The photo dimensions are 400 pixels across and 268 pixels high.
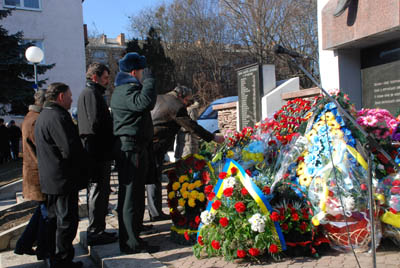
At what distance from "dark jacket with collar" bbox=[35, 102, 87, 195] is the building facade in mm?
18163

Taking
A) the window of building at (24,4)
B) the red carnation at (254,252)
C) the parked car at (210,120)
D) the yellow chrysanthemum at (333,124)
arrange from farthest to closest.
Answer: the window of building at (24,4) < the parked car at (210,120) < the yellow chrysanthemum at (333,124) < the red carnation at (254,252)

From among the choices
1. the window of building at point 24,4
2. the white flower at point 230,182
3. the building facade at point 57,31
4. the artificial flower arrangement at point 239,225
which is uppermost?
the window of building at point 24,4

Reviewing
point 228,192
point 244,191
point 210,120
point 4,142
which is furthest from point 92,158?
point 4,142

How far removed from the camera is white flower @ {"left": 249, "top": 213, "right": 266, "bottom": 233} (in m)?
3.11

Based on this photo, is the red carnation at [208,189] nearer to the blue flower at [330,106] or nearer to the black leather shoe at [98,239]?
the black leather shoe at [98,239]

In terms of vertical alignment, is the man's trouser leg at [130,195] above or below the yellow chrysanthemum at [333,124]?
below

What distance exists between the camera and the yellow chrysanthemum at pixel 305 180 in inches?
138

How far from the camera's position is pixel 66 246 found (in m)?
3.33

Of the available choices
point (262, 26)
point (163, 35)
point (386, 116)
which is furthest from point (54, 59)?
point (386, 116)

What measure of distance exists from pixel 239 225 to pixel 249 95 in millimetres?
5551

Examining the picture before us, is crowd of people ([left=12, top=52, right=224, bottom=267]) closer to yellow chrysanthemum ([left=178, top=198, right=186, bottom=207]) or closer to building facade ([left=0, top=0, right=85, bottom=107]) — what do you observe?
yellow chrysanthemum ([left=178, top=198, right=186, bottom=207])

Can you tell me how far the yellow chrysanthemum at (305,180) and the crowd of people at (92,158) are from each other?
1038 millimetres

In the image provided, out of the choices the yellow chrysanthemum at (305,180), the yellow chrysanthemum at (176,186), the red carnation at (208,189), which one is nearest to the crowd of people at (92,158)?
the yellow chrysanthemum at (176,186)

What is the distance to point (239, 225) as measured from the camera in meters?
3.23
